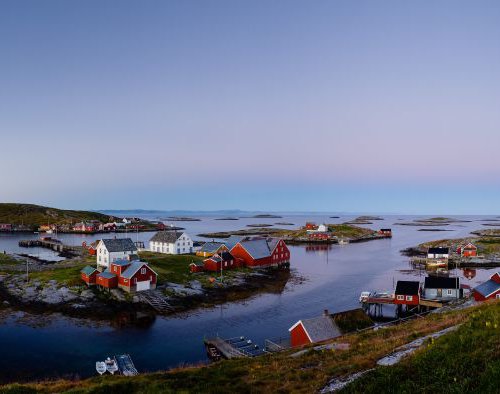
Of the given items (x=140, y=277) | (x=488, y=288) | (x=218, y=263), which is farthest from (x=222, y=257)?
(x=488, y=288)

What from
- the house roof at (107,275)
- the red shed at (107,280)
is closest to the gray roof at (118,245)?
the house roof at (107,275)

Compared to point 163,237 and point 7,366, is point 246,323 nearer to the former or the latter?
point 7,366

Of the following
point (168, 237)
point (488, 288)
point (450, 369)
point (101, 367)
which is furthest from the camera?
point (168, 237)

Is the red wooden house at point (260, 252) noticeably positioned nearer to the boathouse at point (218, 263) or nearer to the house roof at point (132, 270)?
the boathouse at point (218, 263)

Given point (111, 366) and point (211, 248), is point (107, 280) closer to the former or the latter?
point (111, 366)

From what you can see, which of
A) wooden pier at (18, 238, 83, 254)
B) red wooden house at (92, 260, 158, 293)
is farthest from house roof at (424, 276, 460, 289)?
wooden pier at (18, 238, 83, 254)

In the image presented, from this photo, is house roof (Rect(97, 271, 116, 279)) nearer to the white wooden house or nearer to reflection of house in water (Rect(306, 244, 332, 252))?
the white wooden house
